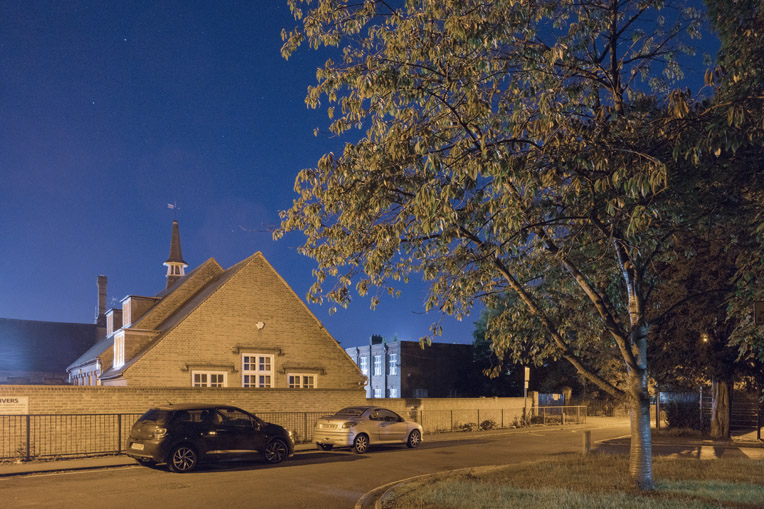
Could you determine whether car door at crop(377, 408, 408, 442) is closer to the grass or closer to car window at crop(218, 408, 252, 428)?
car window at crop(218, 408, 252, 428)

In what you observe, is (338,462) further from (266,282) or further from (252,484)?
(266,282)

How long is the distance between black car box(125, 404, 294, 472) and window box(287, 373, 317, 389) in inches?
517

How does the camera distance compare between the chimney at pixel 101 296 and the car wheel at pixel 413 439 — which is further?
the chimney at pixel 101 296

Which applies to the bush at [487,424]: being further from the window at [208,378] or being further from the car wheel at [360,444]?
the car wheel at [360,444]

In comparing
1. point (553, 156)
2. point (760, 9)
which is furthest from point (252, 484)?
point (760, 9)

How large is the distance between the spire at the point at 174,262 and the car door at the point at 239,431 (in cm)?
2733

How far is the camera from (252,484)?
45.2 ft

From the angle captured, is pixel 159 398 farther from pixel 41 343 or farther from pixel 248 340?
pixel 41 343

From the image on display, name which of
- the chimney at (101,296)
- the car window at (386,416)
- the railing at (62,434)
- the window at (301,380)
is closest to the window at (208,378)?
the window at (301,380)

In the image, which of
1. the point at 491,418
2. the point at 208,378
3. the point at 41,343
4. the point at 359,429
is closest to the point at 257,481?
the point at 359,429

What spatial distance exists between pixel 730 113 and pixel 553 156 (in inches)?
98.5

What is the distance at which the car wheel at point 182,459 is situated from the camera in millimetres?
15422

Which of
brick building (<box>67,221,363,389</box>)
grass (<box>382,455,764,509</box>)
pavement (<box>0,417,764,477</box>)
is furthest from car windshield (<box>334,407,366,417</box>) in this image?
brick building (<box>67,221,363,389</box>)

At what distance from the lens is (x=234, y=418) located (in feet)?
55.8
